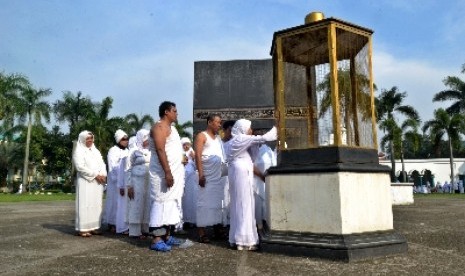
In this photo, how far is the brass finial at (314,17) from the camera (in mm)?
4852

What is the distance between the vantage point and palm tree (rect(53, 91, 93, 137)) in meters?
41.9

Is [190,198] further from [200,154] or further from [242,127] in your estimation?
[242,127]

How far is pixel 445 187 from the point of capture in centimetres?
3812

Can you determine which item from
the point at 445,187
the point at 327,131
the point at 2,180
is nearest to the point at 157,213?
the point at 327,131

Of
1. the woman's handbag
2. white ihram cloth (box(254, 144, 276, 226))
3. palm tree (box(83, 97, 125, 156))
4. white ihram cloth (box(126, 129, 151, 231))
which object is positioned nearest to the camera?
the woman's handbag

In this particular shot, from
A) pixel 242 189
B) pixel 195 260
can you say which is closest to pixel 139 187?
pixel 242 189

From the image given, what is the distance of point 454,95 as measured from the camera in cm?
3419

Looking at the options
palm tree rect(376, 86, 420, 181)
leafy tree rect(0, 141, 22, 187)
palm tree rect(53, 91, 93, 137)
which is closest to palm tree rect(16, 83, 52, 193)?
palm tree rect(53, 91, 93, 137)

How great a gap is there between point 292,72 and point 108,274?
3.64 meters

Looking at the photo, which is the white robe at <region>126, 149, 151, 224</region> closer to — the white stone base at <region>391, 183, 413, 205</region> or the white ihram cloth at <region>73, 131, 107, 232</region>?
the white ihram cloth at <region>73, 131, 107, 232</region>

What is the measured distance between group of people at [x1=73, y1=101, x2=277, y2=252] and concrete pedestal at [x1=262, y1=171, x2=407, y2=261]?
0.53 meters

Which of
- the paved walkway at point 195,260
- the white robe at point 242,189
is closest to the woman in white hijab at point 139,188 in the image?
the paved walkway at point 195,260

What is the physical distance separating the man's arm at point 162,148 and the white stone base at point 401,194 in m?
11.0

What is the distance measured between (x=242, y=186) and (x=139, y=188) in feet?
5.94
